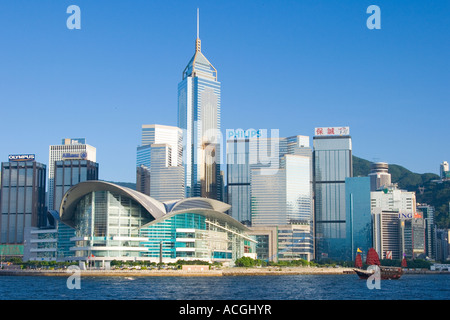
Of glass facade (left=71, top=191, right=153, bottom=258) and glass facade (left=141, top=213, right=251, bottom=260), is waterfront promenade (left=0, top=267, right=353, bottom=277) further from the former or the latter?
glass facade (left=141, top=213, right=251, bottom=260)

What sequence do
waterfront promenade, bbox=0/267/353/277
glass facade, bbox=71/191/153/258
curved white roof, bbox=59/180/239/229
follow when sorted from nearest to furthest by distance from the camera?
waterfront promenade, bbox=0/267/353/277 < curved white roof, bbox=59/180/239/229 < glass facade, bbox=71/191/153/258

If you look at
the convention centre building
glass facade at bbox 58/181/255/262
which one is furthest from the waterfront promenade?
glass facade at bbox 58/181/255/262

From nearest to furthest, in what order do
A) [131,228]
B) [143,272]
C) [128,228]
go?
[143,272] < [128,228] < [131,228]

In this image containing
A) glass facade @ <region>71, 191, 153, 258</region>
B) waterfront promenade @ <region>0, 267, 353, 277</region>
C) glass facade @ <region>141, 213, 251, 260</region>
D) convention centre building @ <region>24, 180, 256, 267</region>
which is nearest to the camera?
waterfront promenade @ <region>0, 267, 353, 277</region>

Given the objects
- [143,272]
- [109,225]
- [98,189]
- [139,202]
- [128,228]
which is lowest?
[143,272]

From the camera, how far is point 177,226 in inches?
5595

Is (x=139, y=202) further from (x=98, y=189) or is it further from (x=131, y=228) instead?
(x=98, y=189)

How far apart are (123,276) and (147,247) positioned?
2558 cm

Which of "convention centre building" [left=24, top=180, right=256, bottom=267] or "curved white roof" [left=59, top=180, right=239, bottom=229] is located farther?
"convention centre building" [left=24, top=180, right=256, bottom=267]

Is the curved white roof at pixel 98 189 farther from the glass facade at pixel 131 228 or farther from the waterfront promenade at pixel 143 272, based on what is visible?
the waterfront promenade at pixel 143 272

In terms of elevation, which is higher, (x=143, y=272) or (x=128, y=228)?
(x=128, y=228)

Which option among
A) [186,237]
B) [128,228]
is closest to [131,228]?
[128,228]

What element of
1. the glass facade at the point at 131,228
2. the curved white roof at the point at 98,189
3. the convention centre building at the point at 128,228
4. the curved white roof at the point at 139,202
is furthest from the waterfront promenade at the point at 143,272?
the curved white roof at the point at 98,189

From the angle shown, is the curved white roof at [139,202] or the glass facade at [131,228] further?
the glass facade at [131,228]
